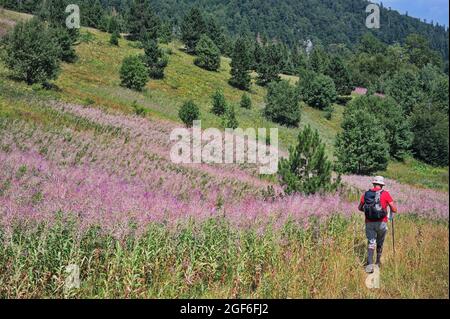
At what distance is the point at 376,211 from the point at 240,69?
161 feet

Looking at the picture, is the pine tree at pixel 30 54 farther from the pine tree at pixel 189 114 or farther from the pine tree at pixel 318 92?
the pine tree at pixel 318 92

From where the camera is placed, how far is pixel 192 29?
65500 millimetres

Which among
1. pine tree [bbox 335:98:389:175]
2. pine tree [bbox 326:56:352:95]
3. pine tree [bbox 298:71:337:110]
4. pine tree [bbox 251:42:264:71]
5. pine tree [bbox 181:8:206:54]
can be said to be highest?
pine tree [bbox 181:8:206:54]

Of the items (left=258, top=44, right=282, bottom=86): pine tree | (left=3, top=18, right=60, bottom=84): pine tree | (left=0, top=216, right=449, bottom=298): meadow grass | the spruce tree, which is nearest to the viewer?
(left=0, top=216, right=449, bottom=298): meadow grass

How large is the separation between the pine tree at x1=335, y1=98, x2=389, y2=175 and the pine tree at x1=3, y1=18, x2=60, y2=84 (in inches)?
855

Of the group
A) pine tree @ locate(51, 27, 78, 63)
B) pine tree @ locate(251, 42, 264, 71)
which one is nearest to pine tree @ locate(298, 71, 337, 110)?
pine tree @ locate(251, 42, 264, 71)

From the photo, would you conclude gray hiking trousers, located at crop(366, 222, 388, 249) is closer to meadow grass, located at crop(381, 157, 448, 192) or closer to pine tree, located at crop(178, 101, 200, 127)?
meadow grass, located at crop(381, 157, 448, 192)

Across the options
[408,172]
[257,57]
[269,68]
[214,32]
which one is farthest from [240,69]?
[408,172]

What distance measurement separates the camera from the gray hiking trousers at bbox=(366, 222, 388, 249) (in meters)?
6.34

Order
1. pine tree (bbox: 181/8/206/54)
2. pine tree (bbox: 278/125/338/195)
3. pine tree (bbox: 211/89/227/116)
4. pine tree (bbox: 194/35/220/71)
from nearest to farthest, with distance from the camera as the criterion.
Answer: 1. pine tree (bbox: 278/125/338/195)
2. pine tree (bbox: 211/89/227/116)
3. pine tree (bbox: 194/35/220/71)
4. pine tree (bbox: 181/8/206/54)

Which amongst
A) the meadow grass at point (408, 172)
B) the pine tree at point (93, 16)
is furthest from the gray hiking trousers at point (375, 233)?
the pine tree at point (93, 16)

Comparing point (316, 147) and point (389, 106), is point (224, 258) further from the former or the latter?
point (389, 106)

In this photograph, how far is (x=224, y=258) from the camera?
6023 mm
